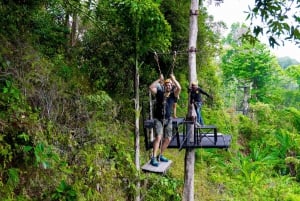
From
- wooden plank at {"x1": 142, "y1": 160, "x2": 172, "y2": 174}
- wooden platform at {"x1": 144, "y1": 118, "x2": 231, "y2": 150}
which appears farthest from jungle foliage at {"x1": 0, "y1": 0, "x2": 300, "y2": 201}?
wooden platform at {"x1": 144, "y1": 118, "x2": 231, "y2": 150}

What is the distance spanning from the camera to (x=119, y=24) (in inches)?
251

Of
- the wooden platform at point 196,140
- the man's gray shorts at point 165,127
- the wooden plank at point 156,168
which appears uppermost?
the man's gray shorts at point 165,127

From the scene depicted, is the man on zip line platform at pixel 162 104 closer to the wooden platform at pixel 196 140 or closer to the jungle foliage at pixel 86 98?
the wooden platform at pixel 196 140

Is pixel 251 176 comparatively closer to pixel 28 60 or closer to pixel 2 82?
pixel 28 60

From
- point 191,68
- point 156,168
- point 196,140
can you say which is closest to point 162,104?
point 156,168

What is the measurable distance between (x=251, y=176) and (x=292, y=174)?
381 centimetres

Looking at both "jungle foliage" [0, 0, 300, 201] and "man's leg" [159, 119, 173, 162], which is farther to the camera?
"man's leg" [159, 119, 173, 162]

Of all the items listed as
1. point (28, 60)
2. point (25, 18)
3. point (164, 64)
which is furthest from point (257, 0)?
point (164, 64)

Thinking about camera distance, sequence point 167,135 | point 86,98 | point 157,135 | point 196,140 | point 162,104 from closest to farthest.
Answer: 1. point 162,104
2. point 157,135
3. point 167,135
4. point 86,98
5. point 196,140

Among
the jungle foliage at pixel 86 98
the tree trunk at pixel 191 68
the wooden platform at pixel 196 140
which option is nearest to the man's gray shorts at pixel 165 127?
the wooden platform at pixel 196 140

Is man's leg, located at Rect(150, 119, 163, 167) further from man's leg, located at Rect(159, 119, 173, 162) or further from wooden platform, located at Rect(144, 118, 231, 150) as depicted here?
wooden platform, located at Rect(144, 118, 231, 150)

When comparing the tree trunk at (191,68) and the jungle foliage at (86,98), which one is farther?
the tree trunk at (191,68)

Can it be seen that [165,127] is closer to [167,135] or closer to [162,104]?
[167,135]

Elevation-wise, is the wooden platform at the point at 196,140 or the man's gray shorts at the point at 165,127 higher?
the man's gray shorts at the point at 165,127
